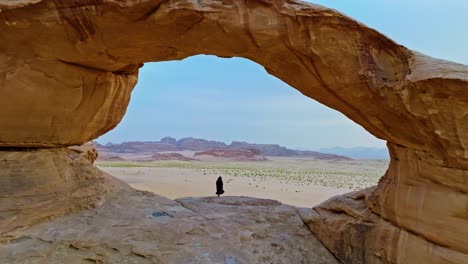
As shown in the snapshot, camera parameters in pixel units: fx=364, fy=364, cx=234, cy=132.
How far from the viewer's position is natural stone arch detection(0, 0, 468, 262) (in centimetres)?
469

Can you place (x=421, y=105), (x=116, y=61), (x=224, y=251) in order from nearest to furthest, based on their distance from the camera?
(x=421, y=105), (x=224, y=251), (x=116, y=61)

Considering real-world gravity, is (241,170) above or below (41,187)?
below

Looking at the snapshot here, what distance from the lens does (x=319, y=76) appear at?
585 centimetres

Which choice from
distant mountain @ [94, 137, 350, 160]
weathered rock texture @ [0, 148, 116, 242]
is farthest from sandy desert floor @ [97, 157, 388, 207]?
distant mountain @ [94, 137, 350, 160]

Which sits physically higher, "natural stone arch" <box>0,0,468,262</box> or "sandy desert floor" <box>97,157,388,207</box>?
"natural stone arch" <box>0,0,468,262</box>

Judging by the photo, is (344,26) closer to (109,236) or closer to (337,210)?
(337,210)

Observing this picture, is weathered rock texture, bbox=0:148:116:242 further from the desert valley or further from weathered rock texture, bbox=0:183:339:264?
the desert valley

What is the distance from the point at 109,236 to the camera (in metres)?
6.10

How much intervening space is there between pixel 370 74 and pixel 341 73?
424 millimetres

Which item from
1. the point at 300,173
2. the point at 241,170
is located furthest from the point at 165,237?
the point at 241,170

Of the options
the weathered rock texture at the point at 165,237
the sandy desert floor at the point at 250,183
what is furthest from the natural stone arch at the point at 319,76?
the sandy desert floor at the point at 250,183

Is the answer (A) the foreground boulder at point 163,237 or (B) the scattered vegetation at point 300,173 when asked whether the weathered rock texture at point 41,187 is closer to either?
(A) the foreground boulder at point 163,237

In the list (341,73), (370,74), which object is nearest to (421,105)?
(370,74)

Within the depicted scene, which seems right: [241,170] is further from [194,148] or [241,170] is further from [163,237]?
[194,148]
